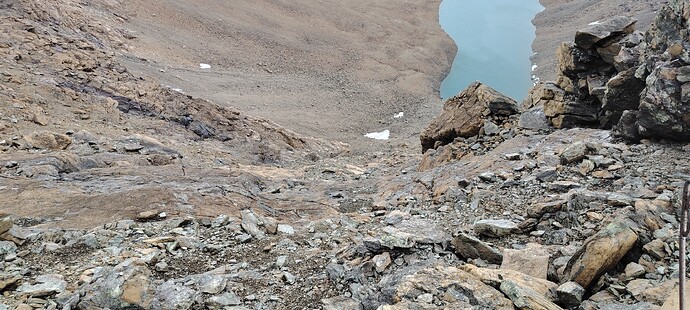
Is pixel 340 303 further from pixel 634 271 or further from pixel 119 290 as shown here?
pixel 634 271

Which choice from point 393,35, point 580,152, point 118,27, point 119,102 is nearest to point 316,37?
point 393,35

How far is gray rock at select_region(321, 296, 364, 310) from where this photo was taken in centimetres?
620

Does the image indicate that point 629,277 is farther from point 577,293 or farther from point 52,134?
point 52,134

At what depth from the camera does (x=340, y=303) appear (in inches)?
249

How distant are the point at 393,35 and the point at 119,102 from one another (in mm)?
40708

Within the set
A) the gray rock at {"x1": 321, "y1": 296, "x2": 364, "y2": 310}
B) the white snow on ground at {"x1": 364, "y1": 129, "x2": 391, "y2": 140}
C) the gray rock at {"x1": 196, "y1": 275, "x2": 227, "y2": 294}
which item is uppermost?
the gray rock at {"x1": 321, "y1": 296, "x2": 364, "y2": 310}

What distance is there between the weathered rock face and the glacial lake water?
28.6 m

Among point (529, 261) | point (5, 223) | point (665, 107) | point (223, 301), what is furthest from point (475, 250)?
point (5, 223)

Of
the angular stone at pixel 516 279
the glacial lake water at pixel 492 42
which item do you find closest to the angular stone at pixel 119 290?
the angular stone at pixel 516 279

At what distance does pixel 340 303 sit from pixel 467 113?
11.5 m

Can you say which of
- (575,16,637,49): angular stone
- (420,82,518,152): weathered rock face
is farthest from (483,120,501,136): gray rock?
(575,16,637,49): angular stone

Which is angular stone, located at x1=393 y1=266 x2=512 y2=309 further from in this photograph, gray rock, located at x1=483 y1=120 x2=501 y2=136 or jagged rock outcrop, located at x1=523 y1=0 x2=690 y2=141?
gray rock, located at x1=483 y1=120 x2=501 y2=136

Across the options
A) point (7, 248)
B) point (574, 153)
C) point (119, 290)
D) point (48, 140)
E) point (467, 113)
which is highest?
point (574, 153)

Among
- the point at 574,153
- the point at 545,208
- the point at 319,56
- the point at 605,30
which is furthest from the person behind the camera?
the point at 319,56
